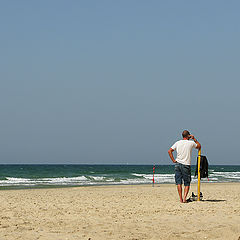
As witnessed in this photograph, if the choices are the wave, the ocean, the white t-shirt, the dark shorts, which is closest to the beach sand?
the dark shorts

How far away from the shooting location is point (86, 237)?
21.8ft

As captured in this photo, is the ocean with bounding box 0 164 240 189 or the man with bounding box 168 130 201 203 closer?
the man with bounding box 168 130 201 203

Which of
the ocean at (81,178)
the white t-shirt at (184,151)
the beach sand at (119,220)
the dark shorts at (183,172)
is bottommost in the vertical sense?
the ocean at (81,178)

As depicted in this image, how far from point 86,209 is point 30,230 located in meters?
2.65

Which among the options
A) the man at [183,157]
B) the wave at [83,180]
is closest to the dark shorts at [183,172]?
the man at [183,157]

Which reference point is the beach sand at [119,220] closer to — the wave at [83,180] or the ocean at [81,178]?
the ocean at [81,178]

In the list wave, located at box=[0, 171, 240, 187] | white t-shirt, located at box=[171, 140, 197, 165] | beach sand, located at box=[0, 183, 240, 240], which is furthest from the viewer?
wave, located at box=[0, 171, 240, 187]

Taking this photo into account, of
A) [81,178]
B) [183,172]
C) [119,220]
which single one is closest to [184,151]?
[183,172]

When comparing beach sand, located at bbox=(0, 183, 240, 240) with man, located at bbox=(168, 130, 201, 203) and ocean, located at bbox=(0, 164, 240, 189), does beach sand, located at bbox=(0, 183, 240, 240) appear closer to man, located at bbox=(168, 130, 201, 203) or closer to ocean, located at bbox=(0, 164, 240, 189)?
man, located at bbox=(168, 130, 201, 203)

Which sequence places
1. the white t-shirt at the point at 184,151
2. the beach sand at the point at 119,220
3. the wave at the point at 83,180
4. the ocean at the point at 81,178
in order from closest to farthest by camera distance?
the beach sand at the point at 119,220
the white t-shirt at the point at 184,151
the ocean at the point at 81,178
the wave at the point at 83,180

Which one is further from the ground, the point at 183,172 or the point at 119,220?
the point at 183,172

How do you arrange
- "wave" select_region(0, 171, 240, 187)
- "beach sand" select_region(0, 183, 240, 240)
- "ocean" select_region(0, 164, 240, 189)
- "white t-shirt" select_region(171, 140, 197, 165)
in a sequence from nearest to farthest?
"beach sand" select_region(0, 183, 240, 240) → "white t-shirt" select_region(171, 140, 197, 165) → "ocean" select_region(0, 164, 240, 189) → "wave" select_region(0, 171, 240, 187)

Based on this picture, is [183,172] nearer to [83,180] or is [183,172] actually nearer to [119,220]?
[119,220]

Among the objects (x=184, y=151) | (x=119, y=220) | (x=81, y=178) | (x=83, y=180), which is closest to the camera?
(x=119, y=220)
